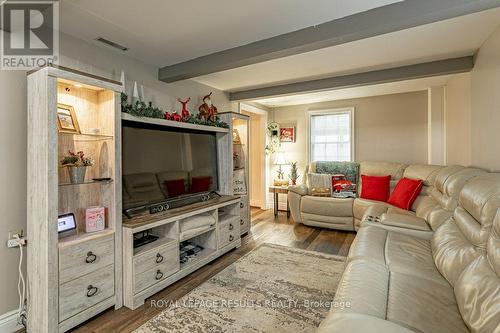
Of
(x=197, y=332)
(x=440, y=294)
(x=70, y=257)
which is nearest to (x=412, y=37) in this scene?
(x=440, y=294)

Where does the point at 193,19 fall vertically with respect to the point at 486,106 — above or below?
above

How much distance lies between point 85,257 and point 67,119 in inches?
→ 42.4

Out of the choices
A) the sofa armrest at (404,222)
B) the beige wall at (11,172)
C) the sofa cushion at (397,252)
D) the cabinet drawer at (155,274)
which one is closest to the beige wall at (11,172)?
the beige wall at (11,172)

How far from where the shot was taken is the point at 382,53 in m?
2.74

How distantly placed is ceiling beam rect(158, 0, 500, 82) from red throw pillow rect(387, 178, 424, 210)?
249 cm

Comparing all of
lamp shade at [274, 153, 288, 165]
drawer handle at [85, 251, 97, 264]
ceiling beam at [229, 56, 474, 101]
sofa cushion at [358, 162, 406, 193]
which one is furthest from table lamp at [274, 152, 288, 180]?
drawer handle at [85, 251, 97, 264]

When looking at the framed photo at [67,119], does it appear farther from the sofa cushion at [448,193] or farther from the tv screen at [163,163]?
the sofa cushion at [448,193]

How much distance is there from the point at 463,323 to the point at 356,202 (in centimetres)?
290

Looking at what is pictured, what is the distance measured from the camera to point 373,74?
3318 millimetres

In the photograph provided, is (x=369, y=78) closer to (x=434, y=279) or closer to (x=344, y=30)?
(x=344, y=30)

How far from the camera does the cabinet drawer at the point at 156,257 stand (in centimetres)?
210

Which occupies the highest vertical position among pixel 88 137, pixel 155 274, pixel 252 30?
pixel 252 30

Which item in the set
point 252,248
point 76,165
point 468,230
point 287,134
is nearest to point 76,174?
point 76,165

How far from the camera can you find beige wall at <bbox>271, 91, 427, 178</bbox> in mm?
4469
